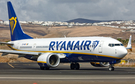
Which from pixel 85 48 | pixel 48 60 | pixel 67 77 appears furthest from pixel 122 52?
pixel 67 77

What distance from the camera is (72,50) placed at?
41438 millimetres

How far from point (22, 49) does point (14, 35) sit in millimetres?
3464

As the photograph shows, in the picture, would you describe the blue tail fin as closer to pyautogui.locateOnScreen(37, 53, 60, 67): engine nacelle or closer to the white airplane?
the white airplane

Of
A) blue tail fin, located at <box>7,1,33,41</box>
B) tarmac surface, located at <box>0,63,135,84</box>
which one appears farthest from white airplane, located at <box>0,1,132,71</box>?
tarmac surface, located at <box>0,63,135,84</box>

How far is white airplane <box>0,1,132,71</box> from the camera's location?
37.8m

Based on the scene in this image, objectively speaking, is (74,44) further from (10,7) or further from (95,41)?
(10,7)

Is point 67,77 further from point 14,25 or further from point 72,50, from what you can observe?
point 14,25

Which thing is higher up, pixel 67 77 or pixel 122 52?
pixel 122 52

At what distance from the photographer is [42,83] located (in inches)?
870

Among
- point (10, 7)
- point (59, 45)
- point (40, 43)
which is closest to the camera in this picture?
point (59, 45)

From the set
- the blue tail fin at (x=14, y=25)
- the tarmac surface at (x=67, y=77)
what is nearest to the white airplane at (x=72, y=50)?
the blue tail fin at (x=14, y=25)

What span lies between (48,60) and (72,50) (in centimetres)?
360

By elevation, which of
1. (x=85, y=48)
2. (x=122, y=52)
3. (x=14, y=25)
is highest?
(x=14, y=25)

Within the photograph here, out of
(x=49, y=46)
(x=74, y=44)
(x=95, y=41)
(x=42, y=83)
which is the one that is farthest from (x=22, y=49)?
(x=42, y=83)
